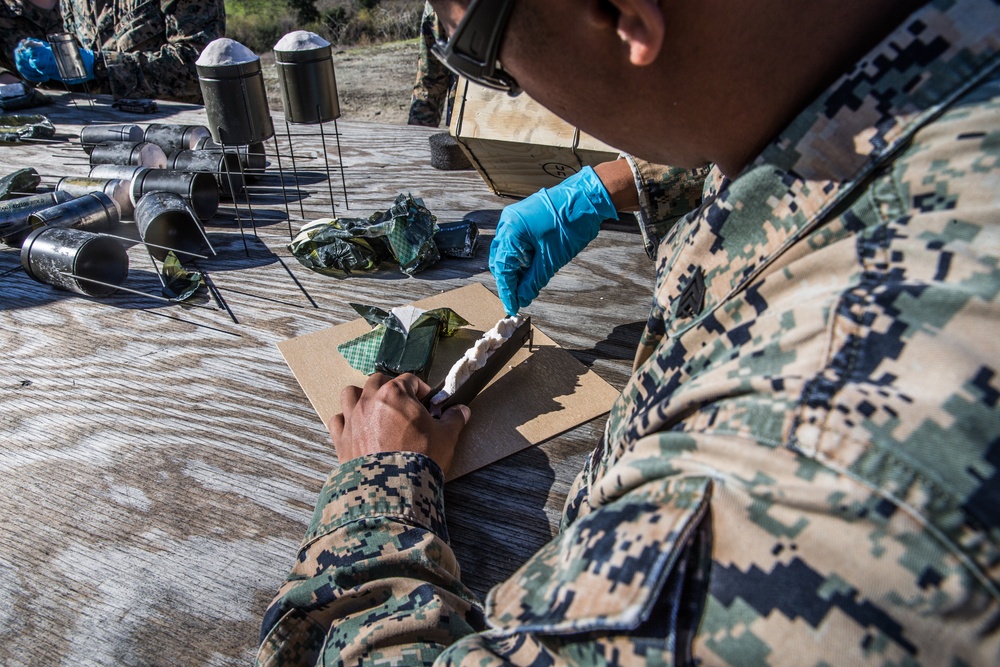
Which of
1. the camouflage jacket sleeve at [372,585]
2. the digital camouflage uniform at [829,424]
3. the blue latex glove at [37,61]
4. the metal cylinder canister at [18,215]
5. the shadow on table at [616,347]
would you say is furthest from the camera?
the blue latex glove at [37,61]

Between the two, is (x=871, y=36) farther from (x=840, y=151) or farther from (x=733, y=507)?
(x=733, y=507)

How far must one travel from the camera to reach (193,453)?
1.22 meters

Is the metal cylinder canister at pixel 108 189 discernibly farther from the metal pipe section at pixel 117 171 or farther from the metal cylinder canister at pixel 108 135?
the metal cylinder canister at pixel 108 135

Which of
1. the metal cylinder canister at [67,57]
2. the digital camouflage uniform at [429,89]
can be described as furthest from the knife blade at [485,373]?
the digital camouflage uniform at [429,89]

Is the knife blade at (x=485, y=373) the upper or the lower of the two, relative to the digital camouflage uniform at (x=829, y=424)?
lower

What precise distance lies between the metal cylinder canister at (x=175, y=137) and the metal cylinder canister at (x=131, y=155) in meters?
0.14

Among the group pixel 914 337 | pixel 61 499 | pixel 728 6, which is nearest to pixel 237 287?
pixel 61 499

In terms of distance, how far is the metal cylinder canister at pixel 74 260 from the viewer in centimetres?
170

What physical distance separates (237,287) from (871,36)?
1.61 m

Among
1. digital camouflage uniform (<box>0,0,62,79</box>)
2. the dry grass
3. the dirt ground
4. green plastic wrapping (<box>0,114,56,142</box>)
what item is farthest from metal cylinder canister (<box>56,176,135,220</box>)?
the dry grass

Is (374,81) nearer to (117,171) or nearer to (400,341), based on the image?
(117,171)

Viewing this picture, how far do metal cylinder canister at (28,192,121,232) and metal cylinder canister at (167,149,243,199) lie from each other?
307 millimetres

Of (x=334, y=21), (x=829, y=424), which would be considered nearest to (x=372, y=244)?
(x=829, y=424)

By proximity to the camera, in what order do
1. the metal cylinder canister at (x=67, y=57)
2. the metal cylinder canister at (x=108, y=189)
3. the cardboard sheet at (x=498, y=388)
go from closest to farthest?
1. the cardboard sheet at (x=498, y=388)
2. the metal cylinder canister at (x=108, y=189)
3. the metal cylinder canister at (x=67, y=57)
